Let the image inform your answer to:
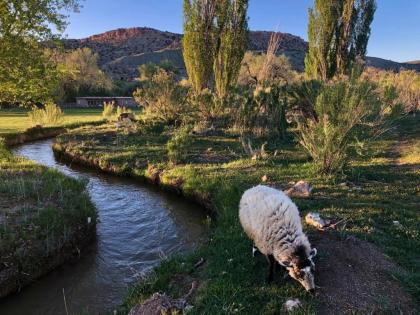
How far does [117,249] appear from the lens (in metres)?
7.48

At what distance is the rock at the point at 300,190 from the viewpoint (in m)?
8.20

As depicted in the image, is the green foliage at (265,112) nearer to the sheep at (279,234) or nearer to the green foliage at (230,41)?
the green foliage at (230,41)

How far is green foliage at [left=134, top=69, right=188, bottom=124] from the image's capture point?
1864 centimetres

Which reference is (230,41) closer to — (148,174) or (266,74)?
(266,74)

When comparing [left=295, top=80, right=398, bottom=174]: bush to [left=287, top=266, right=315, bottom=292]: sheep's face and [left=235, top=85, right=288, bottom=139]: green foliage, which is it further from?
[left=287, top=266, right=315, bottom=292]: sheep's face

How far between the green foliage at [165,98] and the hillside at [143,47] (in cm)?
5872

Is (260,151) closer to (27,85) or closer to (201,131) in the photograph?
(201,131)

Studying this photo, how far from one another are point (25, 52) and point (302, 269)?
38.9 ft

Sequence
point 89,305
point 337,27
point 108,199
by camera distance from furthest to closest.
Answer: point 337,27, point 108,199, point 89,305

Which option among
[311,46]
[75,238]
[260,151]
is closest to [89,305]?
[75,238]

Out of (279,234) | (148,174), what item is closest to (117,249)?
(279,234)

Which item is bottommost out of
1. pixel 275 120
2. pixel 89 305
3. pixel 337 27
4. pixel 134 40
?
pixel 89 305

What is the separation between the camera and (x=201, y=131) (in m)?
17.6

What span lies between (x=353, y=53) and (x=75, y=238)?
23.7 m
